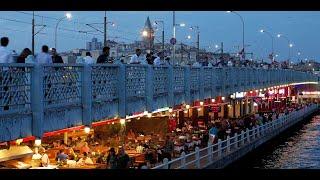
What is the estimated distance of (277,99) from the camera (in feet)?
275

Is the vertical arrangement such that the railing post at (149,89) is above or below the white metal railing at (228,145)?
above

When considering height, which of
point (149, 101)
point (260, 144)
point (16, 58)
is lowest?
point (260, 144)

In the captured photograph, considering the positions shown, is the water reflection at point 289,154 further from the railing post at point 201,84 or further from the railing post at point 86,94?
the railing post at point 86,94

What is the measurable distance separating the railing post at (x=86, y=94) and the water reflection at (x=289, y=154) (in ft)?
54.9

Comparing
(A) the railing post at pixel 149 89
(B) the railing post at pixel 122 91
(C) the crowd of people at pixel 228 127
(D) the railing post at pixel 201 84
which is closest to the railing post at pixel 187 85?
(D) the railing post at pixel 201 84

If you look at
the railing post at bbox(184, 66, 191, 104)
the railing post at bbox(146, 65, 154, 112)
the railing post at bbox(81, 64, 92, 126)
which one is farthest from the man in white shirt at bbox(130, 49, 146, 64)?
the railing post at bbox(81, 64, 92, 126)

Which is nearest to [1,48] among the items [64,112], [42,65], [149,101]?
[42,65]

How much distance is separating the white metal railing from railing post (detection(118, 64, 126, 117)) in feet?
7.28

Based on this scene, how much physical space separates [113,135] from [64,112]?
17370 mm

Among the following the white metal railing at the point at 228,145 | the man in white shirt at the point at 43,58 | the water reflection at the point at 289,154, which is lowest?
the water reflection at the point at 289,154

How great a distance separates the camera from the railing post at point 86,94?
15062 millimetres

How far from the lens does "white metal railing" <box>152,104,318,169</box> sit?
23.1 meters

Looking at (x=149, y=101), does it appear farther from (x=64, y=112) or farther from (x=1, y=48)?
(x=1, y=48)
